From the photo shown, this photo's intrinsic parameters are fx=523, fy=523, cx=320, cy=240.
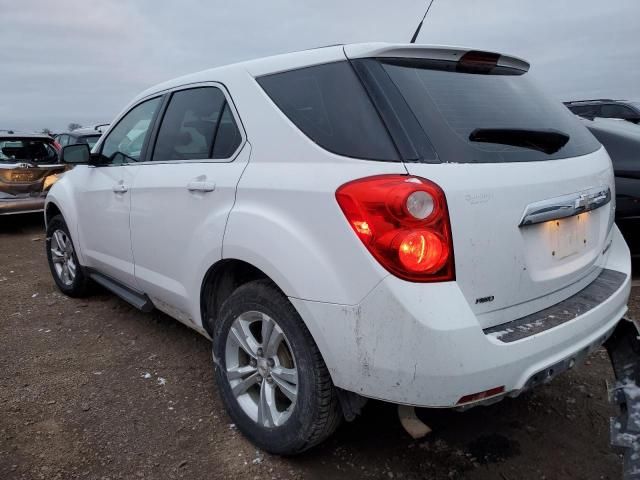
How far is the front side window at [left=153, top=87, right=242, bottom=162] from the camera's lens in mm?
2529

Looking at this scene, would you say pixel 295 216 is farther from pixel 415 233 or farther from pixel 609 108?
pixel 609 108

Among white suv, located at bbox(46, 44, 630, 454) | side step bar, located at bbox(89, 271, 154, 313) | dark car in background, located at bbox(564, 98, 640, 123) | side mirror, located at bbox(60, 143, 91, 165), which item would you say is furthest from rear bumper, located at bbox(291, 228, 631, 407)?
dark car in background, located at bbox(564, 98, 640, 123)

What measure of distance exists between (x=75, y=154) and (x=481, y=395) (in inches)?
126

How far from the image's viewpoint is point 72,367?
3.27 meters

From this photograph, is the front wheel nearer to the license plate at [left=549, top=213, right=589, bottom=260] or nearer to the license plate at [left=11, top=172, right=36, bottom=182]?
the license plate at [left=549, top=213, right=589, bottom=260]

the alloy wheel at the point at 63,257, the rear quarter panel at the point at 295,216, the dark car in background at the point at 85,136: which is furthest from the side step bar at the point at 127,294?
the dark car in background at the point at 85,136

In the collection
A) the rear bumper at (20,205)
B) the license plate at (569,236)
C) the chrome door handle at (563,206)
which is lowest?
the rear bumper at (20,205)

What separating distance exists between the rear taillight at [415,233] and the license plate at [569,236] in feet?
1.75

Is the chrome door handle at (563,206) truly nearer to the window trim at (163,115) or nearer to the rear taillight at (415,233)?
the rear taillight at (415,233)

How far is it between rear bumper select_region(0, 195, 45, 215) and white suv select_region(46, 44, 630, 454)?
240 inches

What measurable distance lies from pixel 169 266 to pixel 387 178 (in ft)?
4.96

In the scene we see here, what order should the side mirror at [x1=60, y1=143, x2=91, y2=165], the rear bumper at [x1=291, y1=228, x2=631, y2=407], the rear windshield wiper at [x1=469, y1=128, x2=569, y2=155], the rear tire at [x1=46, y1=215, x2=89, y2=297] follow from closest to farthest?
the rear bumper at [x1=291, y1=228, x2=631, y2=407] → the rear windshield wiper at [x1=469, y1=128, x2=569, y2=155] → the side mirror at [x1=60, y1=143, x2=91, y2=165] → the rear tire at [x1=46, y1=215, x2=89, y2=297]

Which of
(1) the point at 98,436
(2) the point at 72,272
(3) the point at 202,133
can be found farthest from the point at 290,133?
(2) the point at 72,272

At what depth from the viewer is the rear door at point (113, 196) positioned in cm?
327
